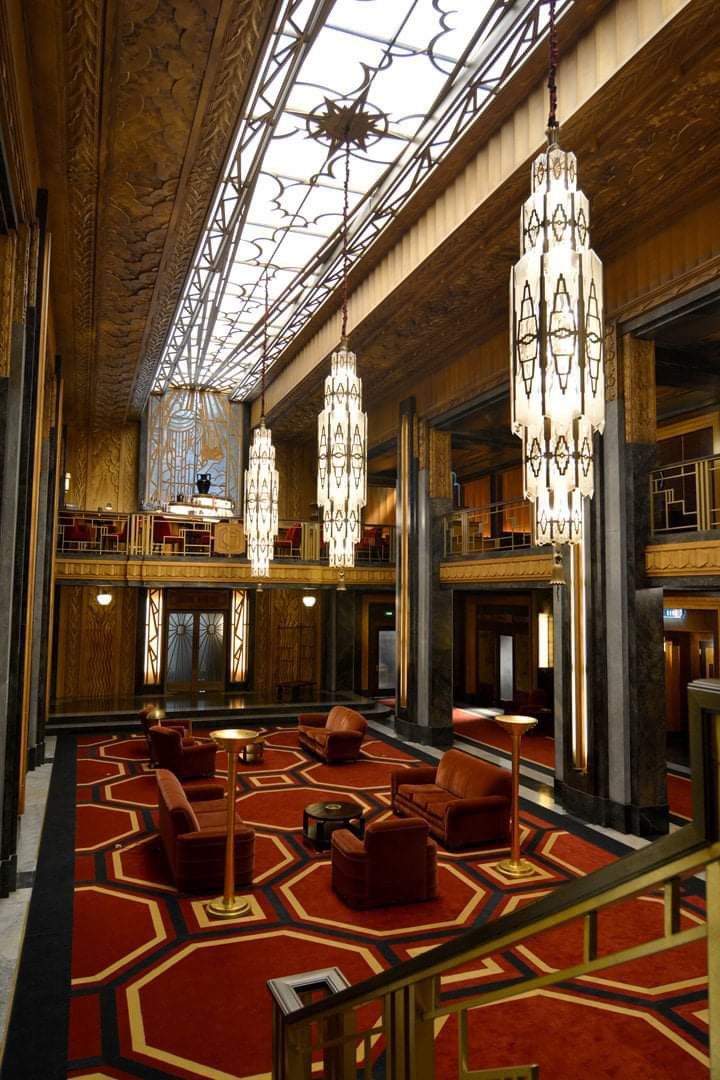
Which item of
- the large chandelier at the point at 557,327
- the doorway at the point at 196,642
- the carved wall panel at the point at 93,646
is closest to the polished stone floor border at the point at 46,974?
the large chandelier at the point at 557,327

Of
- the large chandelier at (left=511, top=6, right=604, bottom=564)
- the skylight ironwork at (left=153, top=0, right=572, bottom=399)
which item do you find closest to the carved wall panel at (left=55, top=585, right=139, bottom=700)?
the skylight ironwork at (left=153, top=0, right=572, bottom=399)

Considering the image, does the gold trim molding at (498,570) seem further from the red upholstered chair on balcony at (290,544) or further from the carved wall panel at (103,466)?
the carved wall panel at (103,466)

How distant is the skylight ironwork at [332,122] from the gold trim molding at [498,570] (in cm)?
460

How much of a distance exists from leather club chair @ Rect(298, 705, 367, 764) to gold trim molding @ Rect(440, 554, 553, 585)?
2.71 m

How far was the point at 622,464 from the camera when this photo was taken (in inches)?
300

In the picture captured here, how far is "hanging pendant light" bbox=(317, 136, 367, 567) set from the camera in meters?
6.57

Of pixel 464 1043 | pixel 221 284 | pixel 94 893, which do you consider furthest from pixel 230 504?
pixel 464 1043

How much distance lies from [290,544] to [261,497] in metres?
5.87

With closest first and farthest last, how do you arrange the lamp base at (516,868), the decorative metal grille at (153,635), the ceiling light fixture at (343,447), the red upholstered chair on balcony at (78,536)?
1. the lamp base at (516,868)
2. the ceiling light fixture at (343,447)
3. the red upholstered chair on balcony at (78,536)
4. the decorative metal grille at (153,635)

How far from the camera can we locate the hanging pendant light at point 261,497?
364 inches

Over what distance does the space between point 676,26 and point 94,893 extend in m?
7.64

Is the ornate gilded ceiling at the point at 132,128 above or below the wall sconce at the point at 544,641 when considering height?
above

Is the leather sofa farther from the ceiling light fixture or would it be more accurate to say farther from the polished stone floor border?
the polished stone floor border

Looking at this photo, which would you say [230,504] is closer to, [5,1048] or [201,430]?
[201,430]
